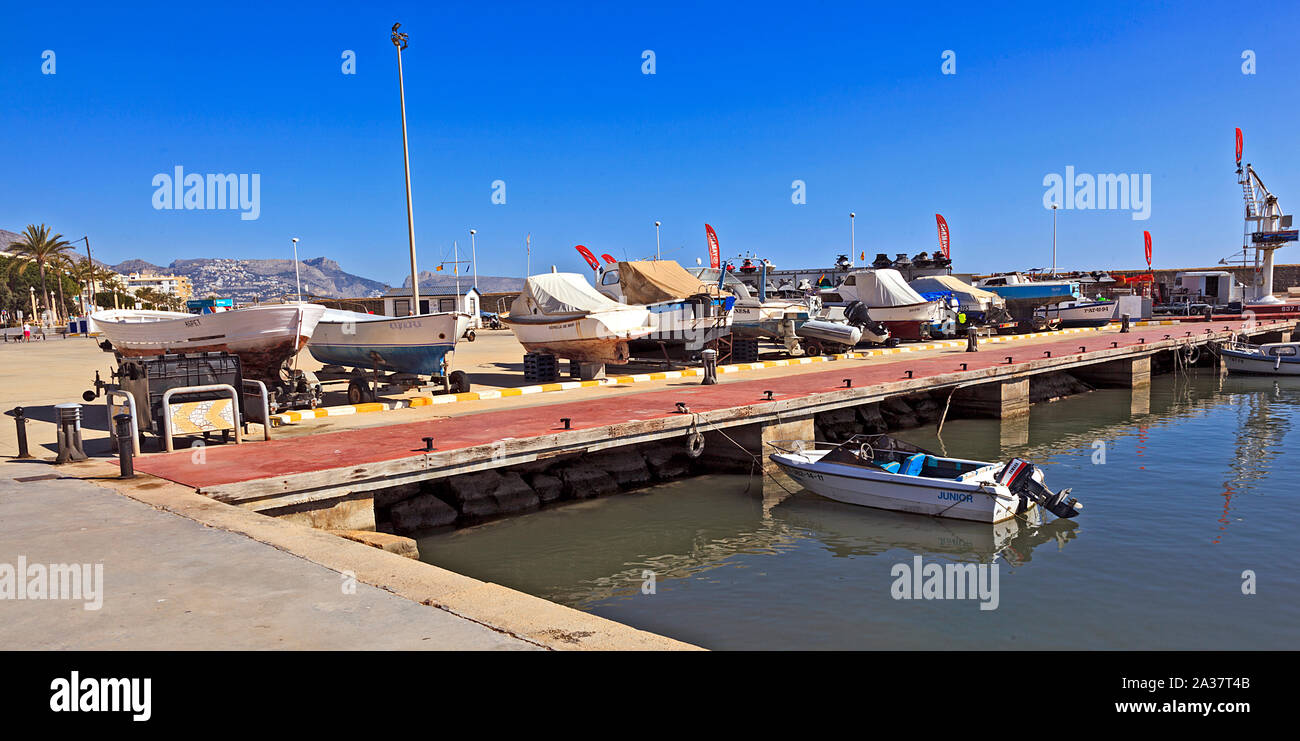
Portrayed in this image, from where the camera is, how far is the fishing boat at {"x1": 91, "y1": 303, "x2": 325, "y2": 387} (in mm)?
16438

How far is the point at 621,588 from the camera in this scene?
33.3 feet

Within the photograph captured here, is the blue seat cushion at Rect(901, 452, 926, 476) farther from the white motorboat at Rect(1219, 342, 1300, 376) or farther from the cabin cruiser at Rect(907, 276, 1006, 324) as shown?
the cabin cruiser at Rect(907, 276, 1006, 324)

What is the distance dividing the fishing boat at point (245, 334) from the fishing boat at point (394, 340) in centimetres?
193

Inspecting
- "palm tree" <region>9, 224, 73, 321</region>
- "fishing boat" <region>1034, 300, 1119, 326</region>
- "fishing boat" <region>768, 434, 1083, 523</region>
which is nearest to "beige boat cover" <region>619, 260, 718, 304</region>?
"fishing boat" <region>768, 434, 1083, 523</region>

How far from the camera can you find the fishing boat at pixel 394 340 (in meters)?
18.4

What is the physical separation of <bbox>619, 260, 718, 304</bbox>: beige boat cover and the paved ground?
707 inches

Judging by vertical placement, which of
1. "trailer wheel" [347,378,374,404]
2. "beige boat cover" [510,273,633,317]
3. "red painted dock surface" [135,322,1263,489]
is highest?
"beige boat cover" [510,273,633,317]

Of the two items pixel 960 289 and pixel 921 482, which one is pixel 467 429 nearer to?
Result: pixel 921 482

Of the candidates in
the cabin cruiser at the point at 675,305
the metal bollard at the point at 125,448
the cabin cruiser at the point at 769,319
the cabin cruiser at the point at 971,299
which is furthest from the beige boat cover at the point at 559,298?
the cabin cruiser at the point at 971,299

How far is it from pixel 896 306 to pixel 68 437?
1151 inches

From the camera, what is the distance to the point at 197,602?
5.73 metres
